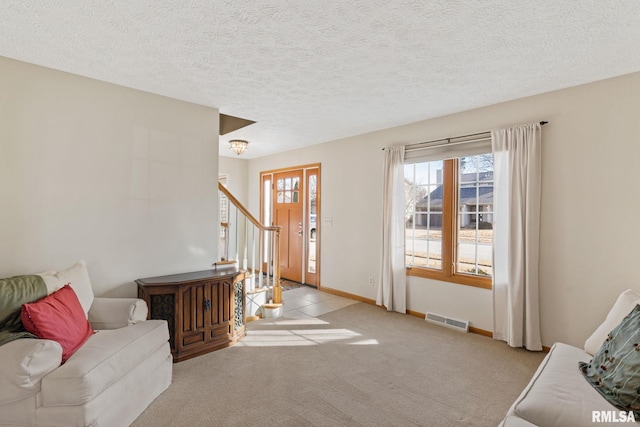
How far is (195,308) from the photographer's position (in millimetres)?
2984

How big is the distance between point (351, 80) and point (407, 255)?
2477 millimetres

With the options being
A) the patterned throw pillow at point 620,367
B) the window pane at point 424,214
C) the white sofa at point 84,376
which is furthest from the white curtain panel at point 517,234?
the white sofa at point 84,376

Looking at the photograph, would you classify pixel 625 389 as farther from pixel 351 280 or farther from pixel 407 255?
pixel 351 280

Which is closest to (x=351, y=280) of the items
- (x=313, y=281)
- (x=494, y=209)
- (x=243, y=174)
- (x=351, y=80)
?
(x=313, y=281)

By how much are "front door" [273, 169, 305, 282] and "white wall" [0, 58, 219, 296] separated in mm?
2470

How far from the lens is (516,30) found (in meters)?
2.03

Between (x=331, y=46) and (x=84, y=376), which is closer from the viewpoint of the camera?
(x=84, y=376)

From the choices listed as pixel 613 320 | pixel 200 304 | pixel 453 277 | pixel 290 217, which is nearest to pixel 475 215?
pixel 453 277

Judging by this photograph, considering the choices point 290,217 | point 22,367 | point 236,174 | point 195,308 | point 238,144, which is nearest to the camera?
point 22,367

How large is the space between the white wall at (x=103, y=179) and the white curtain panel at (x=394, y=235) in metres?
2.22

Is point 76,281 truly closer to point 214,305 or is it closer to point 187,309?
point 187,309

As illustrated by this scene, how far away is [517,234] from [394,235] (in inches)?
56.5

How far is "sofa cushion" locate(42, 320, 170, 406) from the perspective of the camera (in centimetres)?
170

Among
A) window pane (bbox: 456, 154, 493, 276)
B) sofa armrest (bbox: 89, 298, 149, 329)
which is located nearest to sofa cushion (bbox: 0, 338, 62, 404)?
sofa armrest (bbox: 89, 298, 149, 329)
